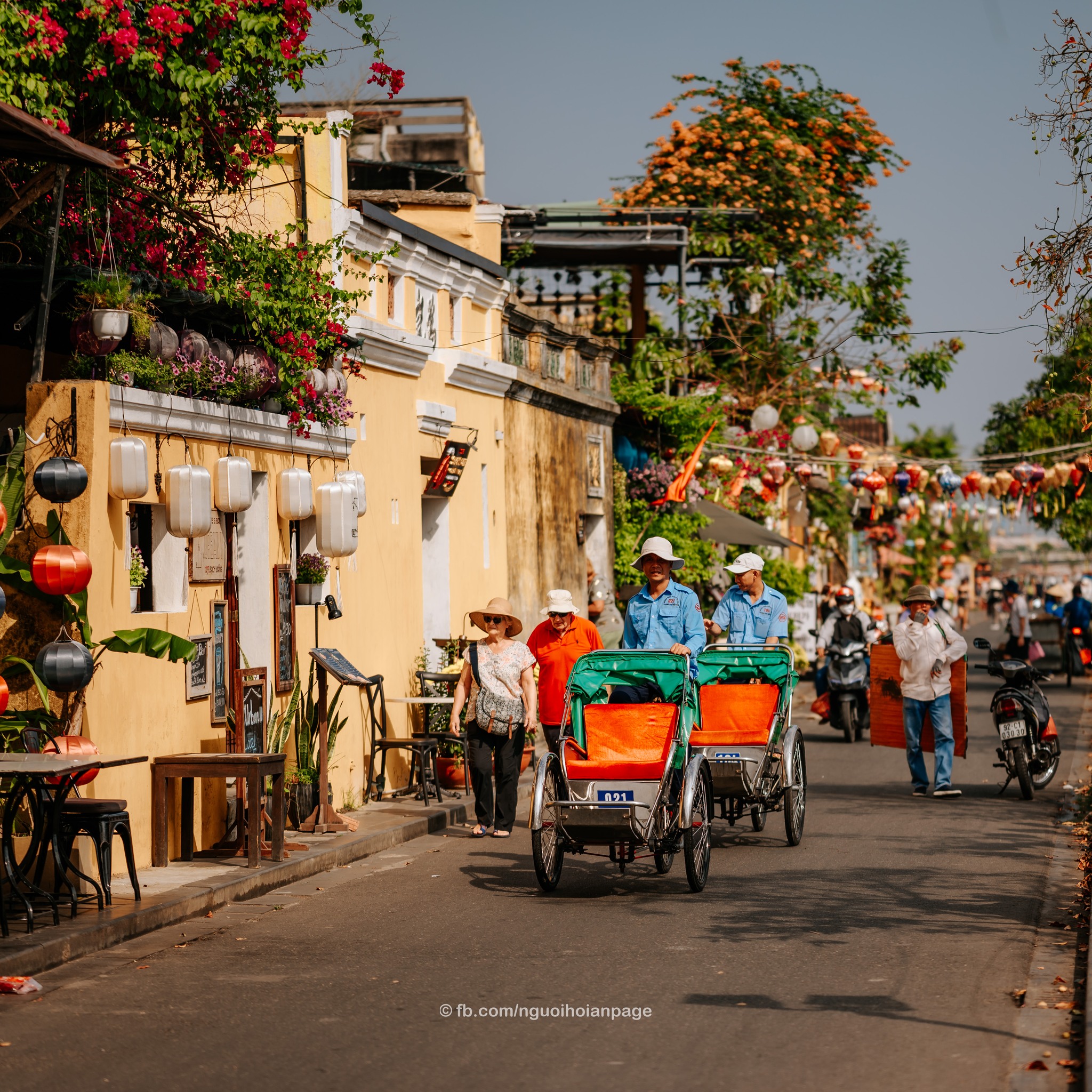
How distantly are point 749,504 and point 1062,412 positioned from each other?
21.2ft

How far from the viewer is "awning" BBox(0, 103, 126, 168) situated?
7.50 metres

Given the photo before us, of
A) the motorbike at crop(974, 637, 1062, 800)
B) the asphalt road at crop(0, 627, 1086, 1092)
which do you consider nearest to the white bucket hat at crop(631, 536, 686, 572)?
the asphalt road at crop(0, 627, 1086, 1092)

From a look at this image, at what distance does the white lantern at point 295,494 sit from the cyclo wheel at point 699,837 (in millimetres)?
4286

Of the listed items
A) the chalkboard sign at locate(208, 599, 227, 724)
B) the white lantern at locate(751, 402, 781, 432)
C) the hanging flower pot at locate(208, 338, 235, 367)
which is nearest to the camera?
the chalkboard sign at locate(208, 599, 227, 724)

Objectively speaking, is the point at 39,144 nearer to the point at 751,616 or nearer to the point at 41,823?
the point at 41,823

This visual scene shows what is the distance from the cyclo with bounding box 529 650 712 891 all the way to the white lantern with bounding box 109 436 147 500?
310 cm

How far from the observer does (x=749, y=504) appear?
29.0 meters

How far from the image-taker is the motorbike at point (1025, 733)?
47.3ft

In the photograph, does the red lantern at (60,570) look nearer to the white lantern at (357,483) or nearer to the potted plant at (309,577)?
the potted plant at (309,577)

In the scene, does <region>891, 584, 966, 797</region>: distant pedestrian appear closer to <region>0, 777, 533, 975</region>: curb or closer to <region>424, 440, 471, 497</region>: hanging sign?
<region>0, 777, 533, 975</region>: curb

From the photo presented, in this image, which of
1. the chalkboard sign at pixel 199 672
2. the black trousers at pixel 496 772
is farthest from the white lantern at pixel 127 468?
the black trousers at pixel 496 772

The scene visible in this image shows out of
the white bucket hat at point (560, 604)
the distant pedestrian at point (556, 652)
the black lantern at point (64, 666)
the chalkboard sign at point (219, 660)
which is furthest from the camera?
the distant pedestrian at point (556, 652)

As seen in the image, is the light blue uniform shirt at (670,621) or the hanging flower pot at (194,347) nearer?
the hanging flower pot at (194,347)

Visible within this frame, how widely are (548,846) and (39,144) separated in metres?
5.13
